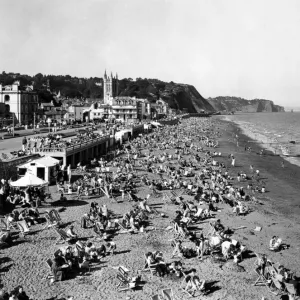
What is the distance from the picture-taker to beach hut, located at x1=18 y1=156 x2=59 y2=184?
2447cm

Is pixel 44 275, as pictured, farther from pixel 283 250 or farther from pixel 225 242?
pixel 283 250

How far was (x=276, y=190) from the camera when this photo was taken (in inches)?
1085

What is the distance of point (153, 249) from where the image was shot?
14805 mm

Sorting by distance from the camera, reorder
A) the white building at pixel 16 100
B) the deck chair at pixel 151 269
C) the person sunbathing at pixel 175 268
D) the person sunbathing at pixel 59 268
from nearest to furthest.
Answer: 1. the person sunbathing at pixel 59 268
2. the person sunbathing at pixel 175 268
3. the deck chair at pixel 151 269
4. the white building at pixel 16 100

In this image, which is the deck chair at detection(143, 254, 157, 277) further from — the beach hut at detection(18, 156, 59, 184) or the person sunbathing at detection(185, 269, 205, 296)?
→ the beach hut at detection(18, 156, 59, 184)

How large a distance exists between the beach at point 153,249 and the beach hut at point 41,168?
4.59 feet

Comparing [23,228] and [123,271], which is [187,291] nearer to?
[123,271]

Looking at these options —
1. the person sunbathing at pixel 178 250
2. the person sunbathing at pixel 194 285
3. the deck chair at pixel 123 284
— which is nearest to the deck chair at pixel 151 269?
the deck chair at pixel 123 284

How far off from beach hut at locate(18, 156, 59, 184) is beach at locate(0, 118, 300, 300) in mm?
1398

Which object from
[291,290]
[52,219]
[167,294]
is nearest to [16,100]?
[52,219]

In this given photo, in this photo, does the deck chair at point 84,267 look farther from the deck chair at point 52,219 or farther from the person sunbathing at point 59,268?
the deck chair at point 52,219

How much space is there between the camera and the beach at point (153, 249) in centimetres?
1159

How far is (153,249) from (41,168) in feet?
40.5

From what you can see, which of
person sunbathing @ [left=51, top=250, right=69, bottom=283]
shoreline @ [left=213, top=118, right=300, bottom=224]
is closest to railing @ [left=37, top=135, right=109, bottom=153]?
shoreline @ [left=213, top=118, right=300, bottom=224]
